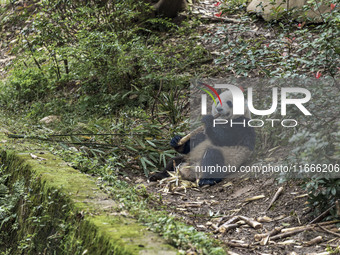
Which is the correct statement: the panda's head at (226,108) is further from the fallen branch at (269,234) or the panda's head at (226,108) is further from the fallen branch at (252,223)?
the fallen branch at (269,234)

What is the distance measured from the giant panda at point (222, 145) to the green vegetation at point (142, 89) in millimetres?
314

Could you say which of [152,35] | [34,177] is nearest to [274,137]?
[34,177]

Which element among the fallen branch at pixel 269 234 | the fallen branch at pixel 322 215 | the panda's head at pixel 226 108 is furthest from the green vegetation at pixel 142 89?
the panda's head at pixel 226 108

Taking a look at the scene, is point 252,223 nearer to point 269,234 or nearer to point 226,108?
point 269,234

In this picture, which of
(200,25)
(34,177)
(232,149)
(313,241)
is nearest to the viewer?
(313,241)

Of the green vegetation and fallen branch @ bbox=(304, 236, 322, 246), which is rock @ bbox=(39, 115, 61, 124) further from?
fallen branch @ bbox=(304, 236, 322, 246)

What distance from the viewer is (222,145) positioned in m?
3.90

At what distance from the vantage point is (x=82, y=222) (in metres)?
2.26

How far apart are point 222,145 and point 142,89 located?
2101mm

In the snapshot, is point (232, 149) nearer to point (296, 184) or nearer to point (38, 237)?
point (296, 184)

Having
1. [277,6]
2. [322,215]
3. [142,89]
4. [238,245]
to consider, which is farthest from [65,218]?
[277,6]

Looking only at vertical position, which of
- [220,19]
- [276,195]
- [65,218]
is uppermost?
[220,19]

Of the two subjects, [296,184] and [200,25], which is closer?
[296,184]

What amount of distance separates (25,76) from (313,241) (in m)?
Answer: 5.74
